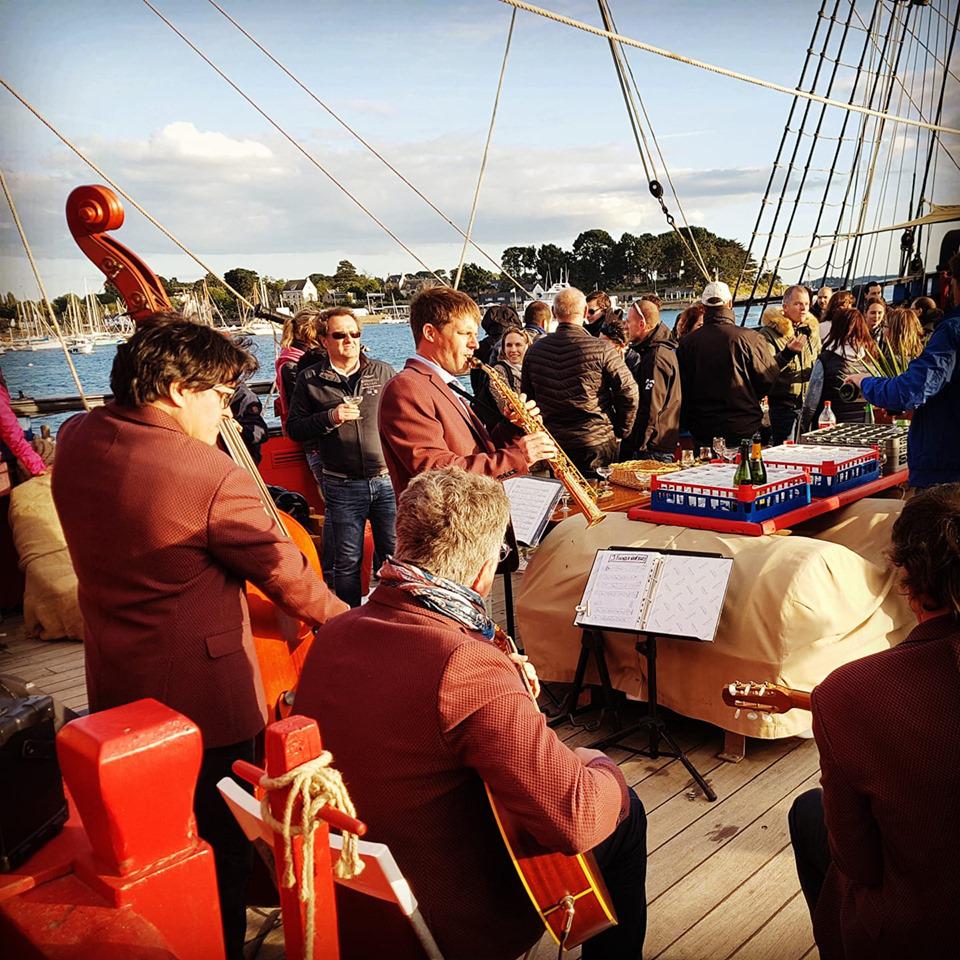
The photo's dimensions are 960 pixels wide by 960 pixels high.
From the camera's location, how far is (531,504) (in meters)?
3.22

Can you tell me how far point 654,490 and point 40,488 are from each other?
3.68 metres

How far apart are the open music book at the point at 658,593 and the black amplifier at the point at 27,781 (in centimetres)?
202

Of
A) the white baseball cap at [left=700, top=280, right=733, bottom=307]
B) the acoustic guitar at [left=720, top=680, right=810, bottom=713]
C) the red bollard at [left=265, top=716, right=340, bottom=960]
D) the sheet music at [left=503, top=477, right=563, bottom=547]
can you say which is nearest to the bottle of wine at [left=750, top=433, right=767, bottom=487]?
the sheet music at [left=503, top=477, right=563, bottom=547]

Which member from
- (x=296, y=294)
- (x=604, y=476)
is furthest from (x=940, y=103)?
(x=604, y=476)

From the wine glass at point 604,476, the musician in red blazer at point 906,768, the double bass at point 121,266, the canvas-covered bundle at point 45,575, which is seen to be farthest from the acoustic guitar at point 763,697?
the canvas-covered bundle at point 45,575

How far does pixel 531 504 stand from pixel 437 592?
167cm

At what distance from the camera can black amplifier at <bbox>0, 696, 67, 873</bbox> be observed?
43.8 inches

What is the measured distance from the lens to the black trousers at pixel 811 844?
1854 mm

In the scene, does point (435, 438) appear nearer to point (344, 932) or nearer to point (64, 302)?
point (344, 932)

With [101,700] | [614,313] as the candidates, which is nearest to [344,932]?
[101,700]

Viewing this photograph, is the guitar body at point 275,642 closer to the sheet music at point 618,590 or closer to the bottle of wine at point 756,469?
the sheet music at point 618,590

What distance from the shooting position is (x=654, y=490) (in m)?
3.46

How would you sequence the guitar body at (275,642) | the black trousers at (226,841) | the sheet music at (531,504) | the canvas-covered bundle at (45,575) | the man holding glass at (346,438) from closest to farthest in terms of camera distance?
the black trousers at (226,841), the guitar body at (275,642), the sheet music at (531,504), the man holding glass at (346,438), the canvas-covered bundle at (45,575)

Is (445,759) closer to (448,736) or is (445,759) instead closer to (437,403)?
(448,736)
